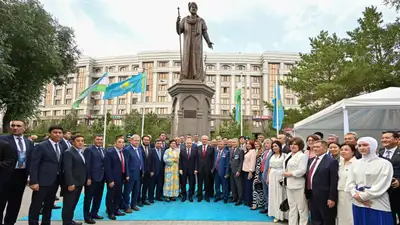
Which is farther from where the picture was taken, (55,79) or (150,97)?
(150,97)

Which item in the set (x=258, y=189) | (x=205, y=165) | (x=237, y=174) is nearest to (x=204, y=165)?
(x=205, y=165)

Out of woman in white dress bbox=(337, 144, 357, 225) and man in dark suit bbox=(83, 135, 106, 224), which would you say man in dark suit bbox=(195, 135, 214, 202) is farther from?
woman in white dress bbox=(337, 144, 357, 225)

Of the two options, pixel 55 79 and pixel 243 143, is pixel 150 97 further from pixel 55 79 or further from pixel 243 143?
pixel 243 143

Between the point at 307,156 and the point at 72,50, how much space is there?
22.6 m

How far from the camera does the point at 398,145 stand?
179 inches

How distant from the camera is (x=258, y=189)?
7.41 metres

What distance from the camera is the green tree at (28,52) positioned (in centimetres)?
1794

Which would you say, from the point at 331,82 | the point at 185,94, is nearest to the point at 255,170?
the point at 185,94

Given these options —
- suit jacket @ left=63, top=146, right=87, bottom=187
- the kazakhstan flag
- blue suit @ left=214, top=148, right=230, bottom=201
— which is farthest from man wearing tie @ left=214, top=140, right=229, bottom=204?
the kazakhstan flag

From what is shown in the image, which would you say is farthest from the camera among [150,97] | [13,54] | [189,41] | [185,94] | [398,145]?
[150,97]

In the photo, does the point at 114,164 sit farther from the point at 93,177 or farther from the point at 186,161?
the point at 186,161

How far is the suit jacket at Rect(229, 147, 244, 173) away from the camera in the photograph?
7875mm

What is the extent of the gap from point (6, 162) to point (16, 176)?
23.2 inches

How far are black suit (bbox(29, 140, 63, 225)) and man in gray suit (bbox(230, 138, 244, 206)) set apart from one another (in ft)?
14.1
